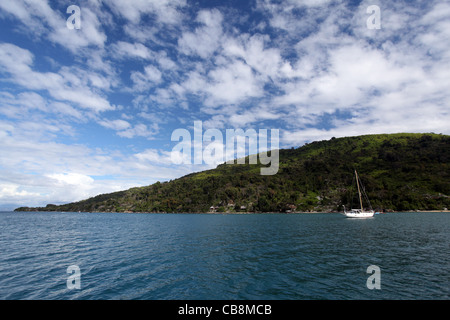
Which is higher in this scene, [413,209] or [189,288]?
[189,288]

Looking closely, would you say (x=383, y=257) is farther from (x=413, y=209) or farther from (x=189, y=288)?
(x=413, y=209)

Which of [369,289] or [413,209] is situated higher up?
[369,289]

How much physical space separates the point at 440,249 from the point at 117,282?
57.1 meters

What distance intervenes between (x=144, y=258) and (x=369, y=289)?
33.6 m

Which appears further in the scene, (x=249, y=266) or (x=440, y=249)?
(x=440, y=249)

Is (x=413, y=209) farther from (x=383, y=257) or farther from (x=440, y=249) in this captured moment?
(x=383, y=257)

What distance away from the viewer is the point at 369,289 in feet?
73.4
